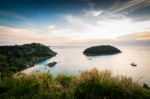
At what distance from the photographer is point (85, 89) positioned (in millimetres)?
7113

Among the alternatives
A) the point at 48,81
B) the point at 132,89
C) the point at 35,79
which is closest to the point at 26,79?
the point at 35,79

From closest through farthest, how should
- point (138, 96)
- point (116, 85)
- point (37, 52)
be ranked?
point (138, 96) < point (116, 85) < point (37, 52)

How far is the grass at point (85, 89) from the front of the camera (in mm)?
6777

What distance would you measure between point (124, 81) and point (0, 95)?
4.85 m

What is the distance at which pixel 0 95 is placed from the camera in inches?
280

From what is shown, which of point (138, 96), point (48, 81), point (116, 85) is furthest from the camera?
point (48, 81)

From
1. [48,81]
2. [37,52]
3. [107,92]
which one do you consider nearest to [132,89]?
[107,92]

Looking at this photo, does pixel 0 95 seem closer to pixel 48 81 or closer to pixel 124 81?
pixel 48 81

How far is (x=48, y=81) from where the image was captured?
28.3 feet

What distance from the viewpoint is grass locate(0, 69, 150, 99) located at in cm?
678

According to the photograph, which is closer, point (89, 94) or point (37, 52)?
point (89, 94)

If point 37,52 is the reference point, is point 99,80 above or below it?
above

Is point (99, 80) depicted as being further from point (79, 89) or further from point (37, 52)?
point (37, 52)

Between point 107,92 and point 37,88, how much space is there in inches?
111
